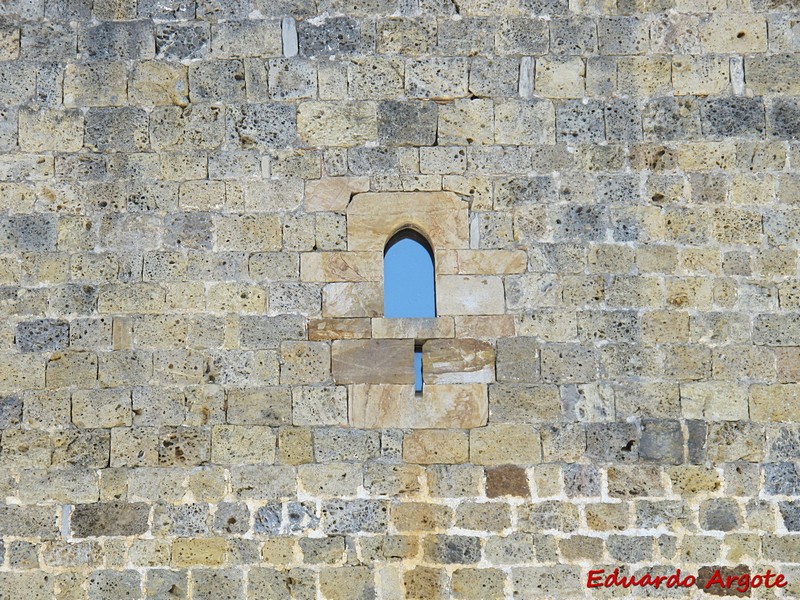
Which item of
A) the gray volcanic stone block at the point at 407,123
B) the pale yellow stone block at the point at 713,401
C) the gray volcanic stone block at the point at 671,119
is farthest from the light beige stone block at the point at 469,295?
the gray volcanic stone block at the point at 671,119

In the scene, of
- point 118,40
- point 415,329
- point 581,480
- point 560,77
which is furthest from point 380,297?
point 118,40

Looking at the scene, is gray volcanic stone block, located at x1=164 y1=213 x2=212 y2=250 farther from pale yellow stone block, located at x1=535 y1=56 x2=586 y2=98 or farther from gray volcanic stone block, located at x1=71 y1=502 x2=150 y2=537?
pale yellow stone block, located at x1=535 y1=56 x2=586 y2=98

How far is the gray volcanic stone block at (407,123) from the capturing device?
651 cm

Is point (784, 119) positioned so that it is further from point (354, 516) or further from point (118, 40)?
point (118, 40)

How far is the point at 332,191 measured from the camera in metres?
6.47

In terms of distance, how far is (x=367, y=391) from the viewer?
247 inches

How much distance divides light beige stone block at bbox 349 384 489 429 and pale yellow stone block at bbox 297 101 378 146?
1.41m

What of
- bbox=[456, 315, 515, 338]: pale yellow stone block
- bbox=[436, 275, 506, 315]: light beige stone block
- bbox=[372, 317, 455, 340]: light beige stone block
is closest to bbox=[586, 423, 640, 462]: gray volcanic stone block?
bbox=[456, 315, 515, 338]: pale yellow stone block

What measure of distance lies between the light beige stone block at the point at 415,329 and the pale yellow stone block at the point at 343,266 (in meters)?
0.26

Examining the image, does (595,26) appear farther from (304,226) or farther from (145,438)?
(145,438)

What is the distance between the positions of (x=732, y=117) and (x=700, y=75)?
0.30 metres

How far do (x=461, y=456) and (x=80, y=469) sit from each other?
81.7 inches

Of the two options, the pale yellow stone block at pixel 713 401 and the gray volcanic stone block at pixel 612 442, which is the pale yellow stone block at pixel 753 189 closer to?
the pale yellow stone block at pixel 713 401

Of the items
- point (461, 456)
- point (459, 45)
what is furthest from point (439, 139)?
point (461, 456)
